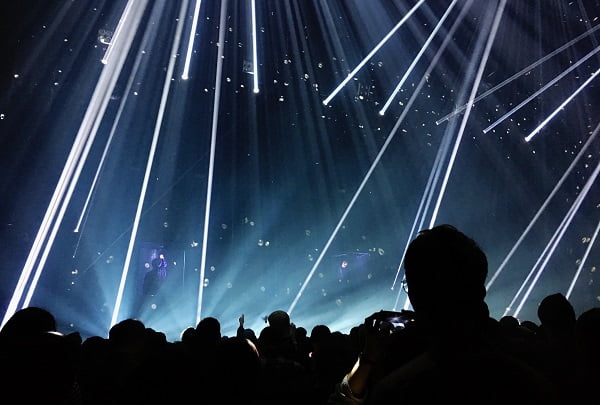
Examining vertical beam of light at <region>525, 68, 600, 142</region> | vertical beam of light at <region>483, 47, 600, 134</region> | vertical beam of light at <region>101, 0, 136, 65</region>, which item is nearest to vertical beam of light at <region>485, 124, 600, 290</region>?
vertical beam of light at <region>525, 68, 600, 142</region>

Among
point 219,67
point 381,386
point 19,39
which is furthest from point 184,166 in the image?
point 381,386

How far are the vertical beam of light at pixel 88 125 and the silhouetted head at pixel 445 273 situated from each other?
43.8 ft

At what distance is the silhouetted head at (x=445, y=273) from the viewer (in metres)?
1.36

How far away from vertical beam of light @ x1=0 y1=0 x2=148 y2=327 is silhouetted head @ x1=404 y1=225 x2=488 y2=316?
13.3 m

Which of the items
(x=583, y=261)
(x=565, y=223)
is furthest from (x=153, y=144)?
(x=583, y=261)

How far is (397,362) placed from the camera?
1.89m

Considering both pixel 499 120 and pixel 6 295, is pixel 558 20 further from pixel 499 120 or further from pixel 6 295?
pixel 6 295

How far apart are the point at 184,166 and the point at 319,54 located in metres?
6.78

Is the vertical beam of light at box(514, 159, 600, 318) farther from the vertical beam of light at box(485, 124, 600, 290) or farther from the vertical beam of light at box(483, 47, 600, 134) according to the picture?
the vertical beam of light at box(483, 47, 600, 134)

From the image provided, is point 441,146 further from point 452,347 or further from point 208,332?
point 452,347

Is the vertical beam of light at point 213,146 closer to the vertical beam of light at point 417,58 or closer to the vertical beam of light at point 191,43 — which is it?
the vertical beam of light at point 191,43

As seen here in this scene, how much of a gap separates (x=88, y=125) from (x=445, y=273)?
51.3 feet

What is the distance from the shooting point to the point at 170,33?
15484 mm

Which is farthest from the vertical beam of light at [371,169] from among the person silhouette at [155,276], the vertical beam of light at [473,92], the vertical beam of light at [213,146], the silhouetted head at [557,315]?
the silhouetted head at [557,315]
